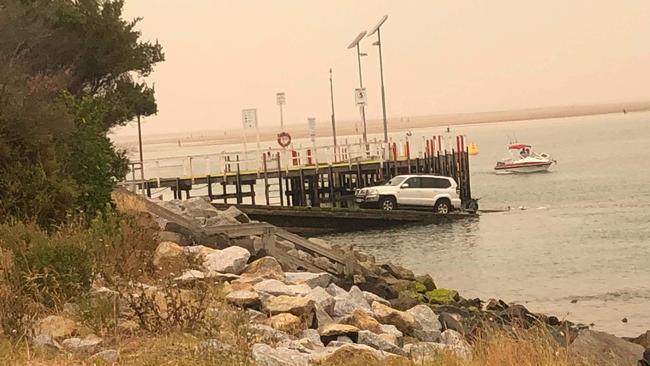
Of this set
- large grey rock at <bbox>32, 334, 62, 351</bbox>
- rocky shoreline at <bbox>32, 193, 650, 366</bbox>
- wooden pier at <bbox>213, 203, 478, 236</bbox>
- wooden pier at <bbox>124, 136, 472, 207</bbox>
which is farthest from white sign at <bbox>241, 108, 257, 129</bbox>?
large grey rock at <bbox>32, 334, 62, 351</bbox>

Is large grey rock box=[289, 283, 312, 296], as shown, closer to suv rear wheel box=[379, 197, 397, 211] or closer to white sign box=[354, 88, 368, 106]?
suv rear wheel box=[379, 197, 397, 211]

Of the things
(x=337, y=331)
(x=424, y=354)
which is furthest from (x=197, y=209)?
(x=424, y=354)

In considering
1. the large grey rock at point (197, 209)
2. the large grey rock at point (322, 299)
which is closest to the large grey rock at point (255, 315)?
the large grey rock at point (322, 299)

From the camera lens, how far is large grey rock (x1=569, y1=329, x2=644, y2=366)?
29.1ft

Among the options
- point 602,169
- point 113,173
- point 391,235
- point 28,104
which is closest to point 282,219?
point 391,235

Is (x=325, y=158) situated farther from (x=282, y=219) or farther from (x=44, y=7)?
(x=44, y=7)

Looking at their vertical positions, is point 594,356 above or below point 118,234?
below

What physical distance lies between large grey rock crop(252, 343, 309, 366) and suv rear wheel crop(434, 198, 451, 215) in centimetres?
3497

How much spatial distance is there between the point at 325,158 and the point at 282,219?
10760mm

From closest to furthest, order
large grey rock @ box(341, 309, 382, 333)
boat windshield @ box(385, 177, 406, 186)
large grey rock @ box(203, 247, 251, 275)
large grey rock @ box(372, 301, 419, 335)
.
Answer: large grey rock @ box(341, 309, 382, 333)
large grey rock @ box(372, 301, 419, 335)
large grey rock @ box(203, 247, 251, 275)
boat windshield @ box(385, 177, 406, 186)

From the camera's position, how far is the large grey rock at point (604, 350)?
8862 millimetres

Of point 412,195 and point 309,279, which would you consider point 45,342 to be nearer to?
point 309,279

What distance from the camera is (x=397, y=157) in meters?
50.3

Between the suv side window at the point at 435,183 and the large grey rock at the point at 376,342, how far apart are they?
33.0 m
